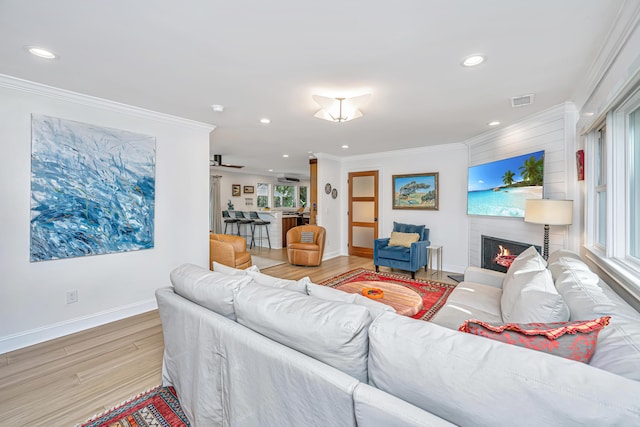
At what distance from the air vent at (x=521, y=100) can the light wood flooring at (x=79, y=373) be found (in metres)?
4.02

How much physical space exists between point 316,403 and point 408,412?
35 cm

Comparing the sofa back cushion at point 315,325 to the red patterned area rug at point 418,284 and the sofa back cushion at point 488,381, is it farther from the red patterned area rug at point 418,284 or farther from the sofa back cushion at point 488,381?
the red patterned area rug at point 418,284

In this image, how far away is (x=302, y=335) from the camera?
114 cm

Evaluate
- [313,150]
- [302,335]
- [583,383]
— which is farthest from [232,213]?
[583,383]

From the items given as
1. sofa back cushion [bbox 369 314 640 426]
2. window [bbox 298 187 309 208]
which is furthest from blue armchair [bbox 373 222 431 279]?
window [bbox 298 187 309 208]

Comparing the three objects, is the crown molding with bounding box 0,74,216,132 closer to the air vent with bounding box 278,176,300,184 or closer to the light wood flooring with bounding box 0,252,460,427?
the light wood flooring with bounding box 0,252,460,427

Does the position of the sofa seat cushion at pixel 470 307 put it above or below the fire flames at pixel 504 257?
below

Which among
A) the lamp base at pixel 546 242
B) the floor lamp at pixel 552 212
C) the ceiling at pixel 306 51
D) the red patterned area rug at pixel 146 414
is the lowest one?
the red patterned area rug at pixel 146 414

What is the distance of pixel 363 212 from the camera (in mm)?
6402

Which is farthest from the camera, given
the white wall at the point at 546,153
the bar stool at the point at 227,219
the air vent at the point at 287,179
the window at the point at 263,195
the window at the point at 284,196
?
the window at the point at 284,196

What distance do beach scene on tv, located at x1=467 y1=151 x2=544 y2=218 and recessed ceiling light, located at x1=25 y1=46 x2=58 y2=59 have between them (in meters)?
4.67

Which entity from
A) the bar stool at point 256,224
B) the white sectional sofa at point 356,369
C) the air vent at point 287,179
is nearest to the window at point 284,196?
the air vent at point 287,179

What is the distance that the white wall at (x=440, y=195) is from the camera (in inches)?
199

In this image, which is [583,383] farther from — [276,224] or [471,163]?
[276,224]
